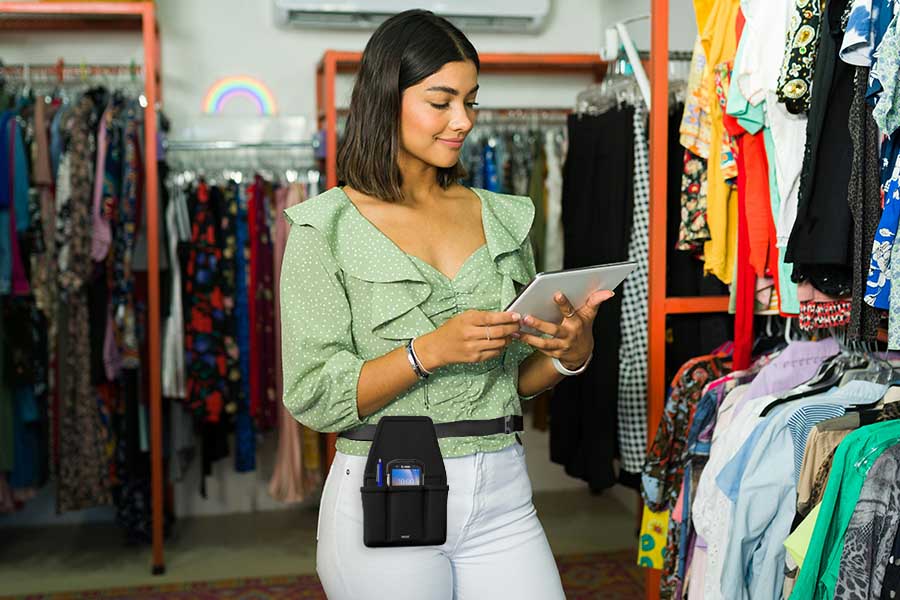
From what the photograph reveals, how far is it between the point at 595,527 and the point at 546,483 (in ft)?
1.99

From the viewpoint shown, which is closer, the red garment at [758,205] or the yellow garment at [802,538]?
the yellow garment at [802,538]

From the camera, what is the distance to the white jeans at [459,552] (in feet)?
5.02

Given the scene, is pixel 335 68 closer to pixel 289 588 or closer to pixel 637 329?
pixel 637 329

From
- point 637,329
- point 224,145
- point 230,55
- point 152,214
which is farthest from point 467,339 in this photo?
point 230,55

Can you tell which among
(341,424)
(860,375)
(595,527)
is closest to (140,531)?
(595,527)

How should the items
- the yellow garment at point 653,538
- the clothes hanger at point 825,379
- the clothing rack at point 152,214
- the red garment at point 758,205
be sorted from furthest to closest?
the clothing rack at point 152,214 < the yellow garment at point 653,538 < the red garment at point 758,205 < the clothes hanger at point 825,379

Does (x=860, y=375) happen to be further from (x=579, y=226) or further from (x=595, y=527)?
(x=595, y=527)

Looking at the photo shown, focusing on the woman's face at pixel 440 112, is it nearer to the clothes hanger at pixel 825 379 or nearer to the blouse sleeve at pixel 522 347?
the blouse sleeve at pixel 522 347

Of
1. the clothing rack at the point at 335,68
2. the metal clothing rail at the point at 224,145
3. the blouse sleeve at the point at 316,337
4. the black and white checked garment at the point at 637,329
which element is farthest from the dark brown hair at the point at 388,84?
the metal clothing rail at the point at 224,145

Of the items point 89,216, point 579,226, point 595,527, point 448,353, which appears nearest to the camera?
point 448,353

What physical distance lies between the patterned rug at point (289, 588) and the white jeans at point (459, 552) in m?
1.81

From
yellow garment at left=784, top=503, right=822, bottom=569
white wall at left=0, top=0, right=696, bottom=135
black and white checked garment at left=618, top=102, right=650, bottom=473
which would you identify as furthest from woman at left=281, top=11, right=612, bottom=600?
white wall at left=0, top=0, right=696, bottom=135

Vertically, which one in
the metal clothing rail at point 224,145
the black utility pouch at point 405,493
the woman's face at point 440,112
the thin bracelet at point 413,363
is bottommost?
the black utility pouch at point 405,493

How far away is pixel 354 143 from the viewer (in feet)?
5.44
